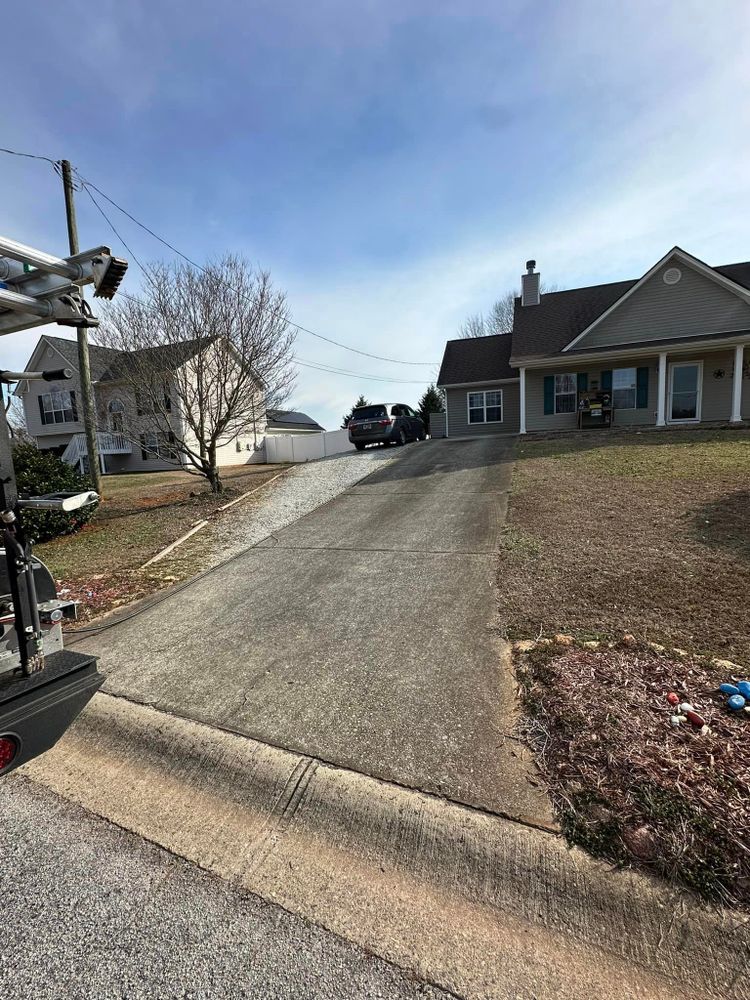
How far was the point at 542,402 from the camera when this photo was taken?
55.2 feet

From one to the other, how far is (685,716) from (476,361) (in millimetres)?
18334

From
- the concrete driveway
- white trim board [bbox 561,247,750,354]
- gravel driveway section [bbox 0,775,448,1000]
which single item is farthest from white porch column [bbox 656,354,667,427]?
gravel driveway section [bbox 0,775,448,1000]

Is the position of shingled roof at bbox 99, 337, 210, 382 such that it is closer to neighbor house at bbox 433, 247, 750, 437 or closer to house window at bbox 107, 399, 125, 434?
house window at bbox 107, 399, 125, 434

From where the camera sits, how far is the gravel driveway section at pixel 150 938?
157 centimetres

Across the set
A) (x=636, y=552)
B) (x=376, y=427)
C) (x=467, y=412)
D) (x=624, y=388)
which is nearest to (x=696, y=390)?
(x=624, y=388)

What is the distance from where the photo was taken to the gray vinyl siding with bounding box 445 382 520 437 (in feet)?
60.1

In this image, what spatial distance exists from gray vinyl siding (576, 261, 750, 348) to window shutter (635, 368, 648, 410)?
1044 millimetres

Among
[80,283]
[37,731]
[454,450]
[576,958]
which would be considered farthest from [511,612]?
[454,450]

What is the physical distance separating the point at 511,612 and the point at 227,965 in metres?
2.93

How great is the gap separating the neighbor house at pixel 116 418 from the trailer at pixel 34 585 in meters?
0.49

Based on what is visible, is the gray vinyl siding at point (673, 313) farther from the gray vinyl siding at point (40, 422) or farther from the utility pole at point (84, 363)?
the gray vinyl siding at point (40, 422)

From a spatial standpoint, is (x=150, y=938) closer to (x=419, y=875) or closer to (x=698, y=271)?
(x=419, y=875)

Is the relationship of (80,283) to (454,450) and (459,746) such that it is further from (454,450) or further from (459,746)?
(454,450)

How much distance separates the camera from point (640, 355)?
14891 millimetres
